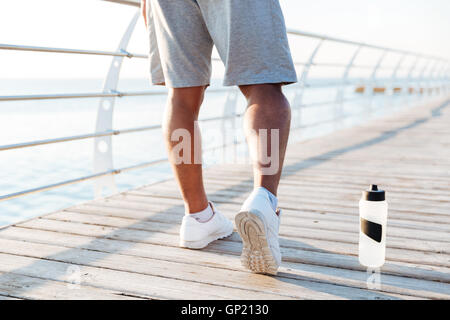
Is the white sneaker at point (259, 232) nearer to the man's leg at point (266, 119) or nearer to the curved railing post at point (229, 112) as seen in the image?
the man's leg at point (266, 119)

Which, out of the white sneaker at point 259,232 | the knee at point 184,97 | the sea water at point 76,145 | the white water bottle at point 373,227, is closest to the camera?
the white sneaker at point 259,232

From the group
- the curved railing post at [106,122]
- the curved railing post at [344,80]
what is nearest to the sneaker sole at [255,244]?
the curved railing post at [106,122]

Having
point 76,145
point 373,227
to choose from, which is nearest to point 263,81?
point 373,227

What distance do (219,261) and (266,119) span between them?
358mm

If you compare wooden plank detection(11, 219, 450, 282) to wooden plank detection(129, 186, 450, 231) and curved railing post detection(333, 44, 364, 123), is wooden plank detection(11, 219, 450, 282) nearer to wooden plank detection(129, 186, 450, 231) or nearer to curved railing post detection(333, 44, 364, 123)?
wooden plank detection(129, 186, 450, 231)

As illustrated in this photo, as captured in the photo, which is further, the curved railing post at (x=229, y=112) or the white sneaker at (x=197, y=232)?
the curved railing post at (x=229, y=112)

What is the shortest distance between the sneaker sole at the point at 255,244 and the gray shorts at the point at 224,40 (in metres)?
0.27

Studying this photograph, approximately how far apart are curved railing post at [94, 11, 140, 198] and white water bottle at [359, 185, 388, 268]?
43.9 inches

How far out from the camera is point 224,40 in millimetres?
944

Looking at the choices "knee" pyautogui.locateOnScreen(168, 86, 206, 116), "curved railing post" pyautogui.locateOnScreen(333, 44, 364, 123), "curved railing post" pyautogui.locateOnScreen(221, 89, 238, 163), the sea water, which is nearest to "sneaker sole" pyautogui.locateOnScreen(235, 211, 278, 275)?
"knee" pyautogui.locateOnScreen(168, 86, 206, 116)

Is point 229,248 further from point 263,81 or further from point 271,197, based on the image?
point 263,81

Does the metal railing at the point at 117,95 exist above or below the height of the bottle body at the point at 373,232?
above

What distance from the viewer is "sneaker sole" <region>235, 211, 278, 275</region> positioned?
Result: 33.7 inches

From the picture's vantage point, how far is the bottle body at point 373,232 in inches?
38.6
